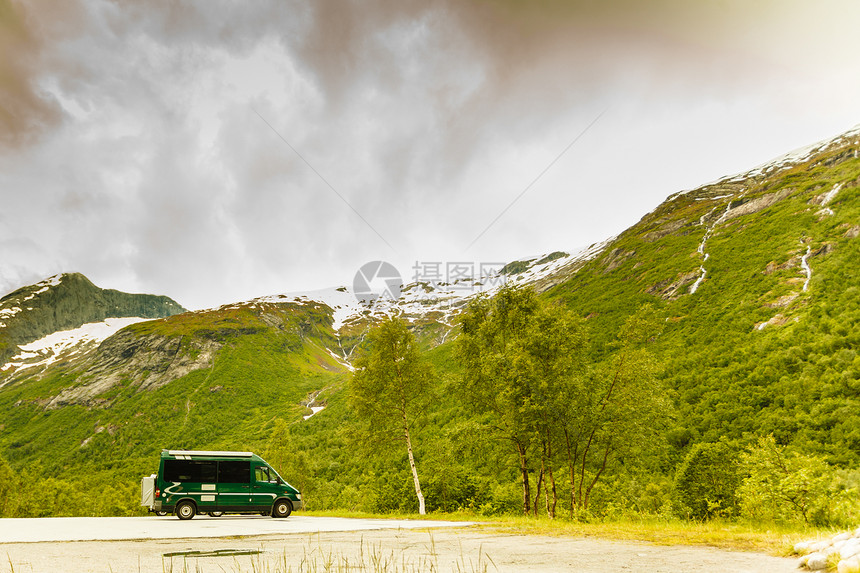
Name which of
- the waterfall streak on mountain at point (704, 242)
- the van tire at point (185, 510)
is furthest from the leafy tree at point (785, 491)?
the waterfall streak on mountain at point (704, 242)

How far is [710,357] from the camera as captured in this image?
78.2 metres

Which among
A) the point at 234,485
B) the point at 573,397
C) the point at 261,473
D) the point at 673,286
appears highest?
the point at 673,286

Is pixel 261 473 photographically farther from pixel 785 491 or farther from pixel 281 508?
pixel 785 491

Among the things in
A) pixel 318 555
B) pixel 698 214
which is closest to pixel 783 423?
pixel 318 555

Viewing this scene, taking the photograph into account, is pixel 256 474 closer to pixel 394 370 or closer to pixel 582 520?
pixel 394 370

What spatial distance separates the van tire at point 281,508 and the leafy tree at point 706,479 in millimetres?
28923

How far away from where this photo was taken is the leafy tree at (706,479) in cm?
3519

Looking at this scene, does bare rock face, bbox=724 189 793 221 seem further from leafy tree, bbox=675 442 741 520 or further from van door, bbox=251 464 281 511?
van door, bbox=251 464 281 511

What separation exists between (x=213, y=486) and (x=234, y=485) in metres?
0.98

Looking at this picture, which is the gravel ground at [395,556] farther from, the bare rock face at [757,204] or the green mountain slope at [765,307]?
the bare rock face at [757,204]

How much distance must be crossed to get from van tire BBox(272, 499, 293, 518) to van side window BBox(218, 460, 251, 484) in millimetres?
2029

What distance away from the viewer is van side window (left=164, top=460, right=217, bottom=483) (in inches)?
883

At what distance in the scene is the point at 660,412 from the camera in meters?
19.3

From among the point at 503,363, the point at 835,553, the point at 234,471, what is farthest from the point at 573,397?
the point at 234,471
